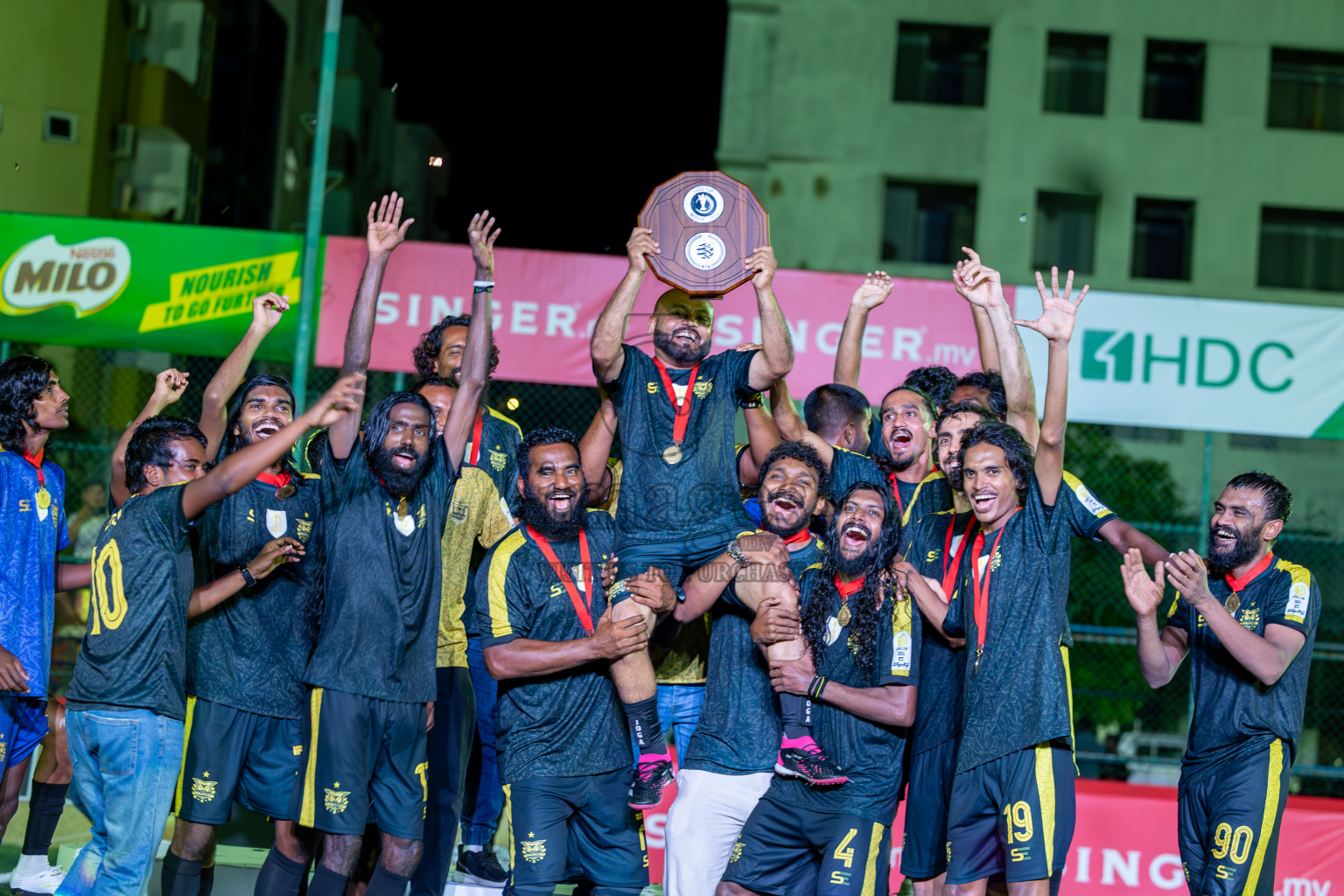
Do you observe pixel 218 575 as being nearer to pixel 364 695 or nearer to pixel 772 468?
pixel 364 695

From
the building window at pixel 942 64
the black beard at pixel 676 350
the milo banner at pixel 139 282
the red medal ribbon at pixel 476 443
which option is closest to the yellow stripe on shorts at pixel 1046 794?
the black beard at pixel 676 350

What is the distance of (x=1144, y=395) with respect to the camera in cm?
953

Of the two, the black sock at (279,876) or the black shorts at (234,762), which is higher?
the black shorts at (234,762)

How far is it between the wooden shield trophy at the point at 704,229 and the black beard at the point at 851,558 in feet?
4.10

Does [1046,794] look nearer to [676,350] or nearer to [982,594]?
[982,594]

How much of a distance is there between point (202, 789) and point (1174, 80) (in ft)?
63.4

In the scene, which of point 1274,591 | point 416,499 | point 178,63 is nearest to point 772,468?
point 416,499

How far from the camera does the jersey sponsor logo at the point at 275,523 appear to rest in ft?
18.7

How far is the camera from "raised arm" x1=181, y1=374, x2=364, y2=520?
458cm

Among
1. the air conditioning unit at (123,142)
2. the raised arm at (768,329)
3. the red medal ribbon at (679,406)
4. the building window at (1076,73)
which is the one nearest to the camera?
the raised arm at (768,329)

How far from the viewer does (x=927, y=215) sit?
1998cm

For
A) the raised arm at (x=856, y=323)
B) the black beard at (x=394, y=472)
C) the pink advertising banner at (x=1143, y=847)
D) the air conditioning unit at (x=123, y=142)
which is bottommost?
the pink advertising banner at (x=1143, y=847)

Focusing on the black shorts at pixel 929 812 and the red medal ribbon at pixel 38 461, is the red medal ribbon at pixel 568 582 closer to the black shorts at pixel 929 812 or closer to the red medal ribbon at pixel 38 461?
the black shorts at pixel 929 812

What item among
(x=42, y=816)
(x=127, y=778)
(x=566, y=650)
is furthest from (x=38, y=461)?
(x=566, y=650)
